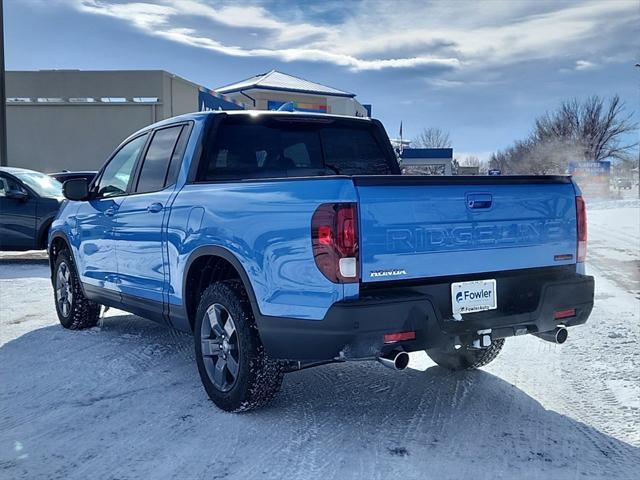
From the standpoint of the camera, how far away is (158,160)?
5109 mm

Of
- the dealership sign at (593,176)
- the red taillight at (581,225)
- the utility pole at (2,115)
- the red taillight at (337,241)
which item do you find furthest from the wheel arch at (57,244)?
the dealership sign at (593,176)

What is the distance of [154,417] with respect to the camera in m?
3.98

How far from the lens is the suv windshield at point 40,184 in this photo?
1121 cm

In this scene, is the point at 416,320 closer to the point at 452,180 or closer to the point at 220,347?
the point at 452,180

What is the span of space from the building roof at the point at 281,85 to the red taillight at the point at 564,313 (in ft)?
127

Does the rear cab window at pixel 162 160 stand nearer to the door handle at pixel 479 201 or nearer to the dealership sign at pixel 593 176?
the door handle at pixel 479 201

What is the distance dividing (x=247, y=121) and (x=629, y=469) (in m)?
3.38

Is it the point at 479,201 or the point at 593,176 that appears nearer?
the point at 479,201

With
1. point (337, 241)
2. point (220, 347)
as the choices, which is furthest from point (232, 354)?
point (337, 241)

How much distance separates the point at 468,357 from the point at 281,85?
132 ft

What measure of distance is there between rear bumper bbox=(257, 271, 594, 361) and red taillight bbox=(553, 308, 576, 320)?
0.09ft

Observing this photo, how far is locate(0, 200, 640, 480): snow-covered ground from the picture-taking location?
3.30 meters

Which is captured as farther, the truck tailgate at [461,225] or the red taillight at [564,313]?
the red taillight at [564,313]

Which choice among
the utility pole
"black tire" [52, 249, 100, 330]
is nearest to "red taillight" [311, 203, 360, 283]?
"black tire" [52, 249, 100, 330]
